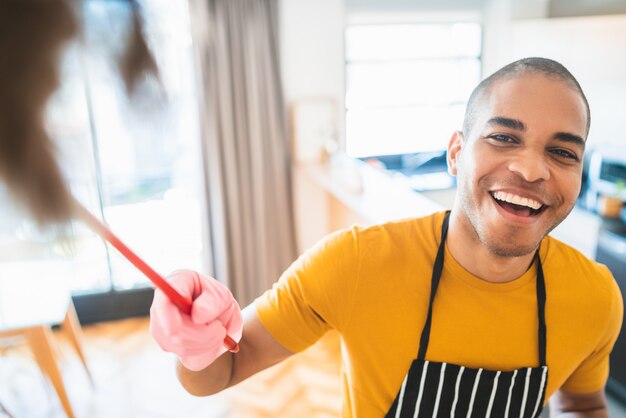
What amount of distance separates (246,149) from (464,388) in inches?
89.2

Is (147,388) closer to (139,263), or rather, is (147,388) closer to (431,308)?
(431,308)

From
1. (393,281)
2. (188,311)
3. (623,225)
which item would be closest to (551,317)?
(393,281)

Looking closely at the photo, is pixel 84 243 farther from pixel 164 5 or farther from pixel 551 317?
pixel 551 317

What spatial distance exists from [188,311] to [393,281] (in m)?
0.42

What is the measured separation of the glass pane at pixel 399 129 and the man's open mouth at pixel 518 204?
112 inches

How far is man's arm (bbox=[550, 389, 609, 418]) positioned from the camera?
1089 millimetres

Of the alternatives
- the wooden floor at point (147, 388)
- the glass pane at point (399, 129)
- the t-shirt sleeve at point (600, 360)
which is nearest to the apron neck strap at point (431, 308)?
the t-shirt sleeve at point (600, 360)

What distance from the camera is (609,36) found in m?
2.76

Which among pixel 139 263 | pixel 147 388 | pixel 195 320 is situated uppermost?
pixel 139 263

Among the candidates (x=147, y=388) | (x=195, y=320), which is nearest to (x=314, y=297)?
(x=195, y=320)

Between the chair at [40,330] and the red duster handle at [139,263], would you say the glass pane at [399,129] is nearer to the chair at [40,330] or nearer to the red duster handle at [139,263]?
the chair at [40,330]

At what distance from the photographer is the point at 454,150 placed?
3.70 ft

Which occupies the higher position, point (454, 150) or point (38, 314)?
point (454, 150)

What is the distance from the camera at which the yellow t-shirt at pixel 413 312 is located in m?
0.99
